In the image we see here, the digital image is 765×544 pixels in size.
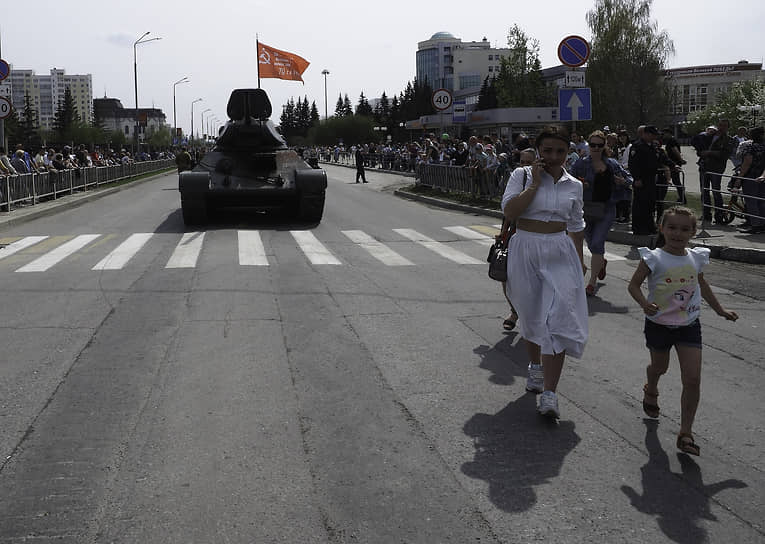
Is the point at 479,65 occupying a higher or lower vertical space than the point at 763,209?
higher

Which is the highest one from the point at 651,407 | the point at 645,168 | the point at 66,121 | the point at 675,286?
the point at 66,121

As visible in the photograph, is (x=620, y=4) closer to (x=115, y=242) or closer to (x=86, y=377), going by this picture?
(x=115, y=242)

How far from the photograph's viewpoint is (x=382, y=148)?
6000 centimetres

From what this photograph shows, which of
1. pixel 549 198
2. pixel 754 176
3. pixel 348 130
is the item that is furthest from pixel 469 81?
pixel 549 198

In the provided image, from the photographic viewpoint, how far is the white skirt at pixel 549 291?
5.58 meters

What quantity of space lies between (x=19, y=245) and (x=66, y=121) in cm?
11682

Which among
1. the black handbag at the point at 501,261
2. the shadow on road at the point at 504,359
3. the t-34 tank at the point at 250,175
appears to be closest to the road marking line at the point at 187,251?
the t-34 tank at the point at 250,175

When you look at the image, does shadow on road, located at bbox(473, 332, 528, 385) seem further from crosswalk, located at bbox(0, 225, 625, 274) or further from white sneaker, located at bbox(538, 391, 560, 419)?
crosswalk, located at bbox(0, 225, 625, 274)

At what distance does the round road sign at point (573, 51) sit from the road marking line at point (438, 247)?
4071 mm

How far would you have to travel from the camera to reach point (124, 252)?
47.7 ft

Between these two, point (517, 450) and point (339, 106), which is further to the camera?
point (339, 106)

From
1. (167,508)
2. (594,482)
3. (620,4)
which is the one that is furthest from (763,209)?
(620,4)

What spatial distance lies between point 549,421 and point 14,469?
10.1ft

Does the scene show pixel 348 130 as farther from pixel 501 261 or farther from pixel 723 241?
pixel 501 261
